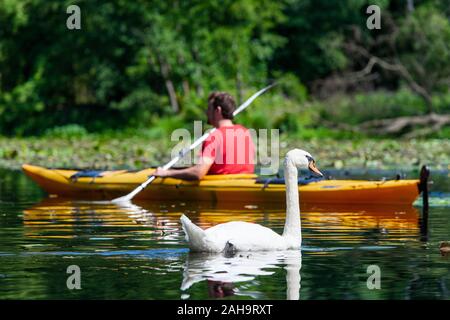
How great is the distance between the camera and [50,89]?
34.4m

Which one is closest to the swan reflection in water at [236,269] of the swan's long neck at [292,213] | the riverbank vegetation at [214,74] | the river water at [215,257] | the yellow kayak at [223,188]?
the river water at [215,257]

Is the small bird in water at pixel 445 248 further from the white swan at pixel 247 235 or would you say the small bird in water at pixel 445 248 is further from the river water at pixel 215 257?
the white swan at pixel 247 235

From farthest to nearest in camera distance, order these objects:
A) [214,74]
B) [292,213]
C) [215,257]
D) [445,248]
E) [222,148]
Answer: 1. [214,74]
2. [222,148]
3. [445,248]
4. [292,213]
5. [215,257]

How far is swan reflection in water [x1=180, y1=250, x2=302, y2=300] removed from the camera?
24.3 ft

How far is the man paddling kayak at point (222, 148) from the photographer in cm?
1246

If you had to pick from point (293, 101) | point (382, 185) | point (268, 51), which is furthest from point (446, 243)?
point (268, 51)

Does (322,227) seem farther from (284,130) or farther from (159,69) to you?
(159,69)

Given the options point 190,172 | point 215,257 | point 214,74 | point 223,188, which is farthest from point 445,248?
point 214,74

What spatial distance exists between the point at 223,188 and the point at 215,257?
4.87 meters

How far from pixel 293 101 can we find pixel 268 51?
2.43m

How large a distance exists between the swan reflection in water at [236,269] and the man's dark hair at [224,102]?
3.62 meters

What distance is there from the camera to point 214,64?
3028 cm

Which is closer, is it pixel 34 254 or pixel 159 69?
pixel 34 254

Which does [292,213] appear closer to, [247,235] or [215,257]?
[247,235]
